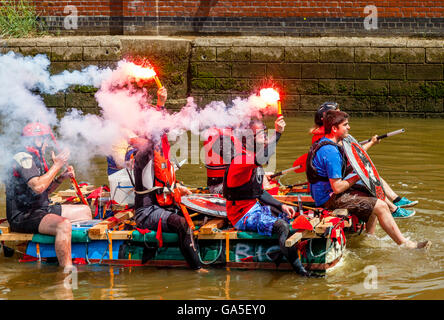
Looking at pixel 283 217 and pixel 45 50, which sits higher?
pixel 45 50

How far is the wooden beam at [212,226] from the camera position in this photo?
6.73 metres

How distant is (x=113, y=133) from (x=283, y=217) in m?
2.35

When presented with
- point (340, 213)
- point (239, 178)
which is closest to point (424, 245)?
point (340, 213)

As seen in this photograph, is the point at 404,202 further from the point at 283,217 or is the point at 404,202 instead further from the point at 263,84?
the point at 263,84

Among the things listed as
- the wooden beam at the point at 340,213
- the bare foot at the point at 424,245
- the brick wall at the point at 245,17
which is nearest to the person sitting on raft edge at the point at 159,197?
the wooden beam at the point at 340,213

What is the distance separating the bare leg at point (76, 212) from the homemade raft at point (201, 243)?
0.19 m

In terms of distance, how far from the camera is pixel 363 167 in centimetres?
743

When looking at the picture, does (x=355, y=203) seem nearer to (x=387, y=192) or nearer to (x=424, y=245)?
(x=424, y=245)

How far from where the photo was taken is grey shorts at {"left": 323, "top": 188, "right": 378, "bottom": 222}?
285 inches

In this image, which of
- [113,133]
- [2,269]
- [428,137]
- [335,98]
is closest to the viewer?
[2,269]

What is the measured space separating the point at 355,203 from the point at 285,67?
8605 millimetres

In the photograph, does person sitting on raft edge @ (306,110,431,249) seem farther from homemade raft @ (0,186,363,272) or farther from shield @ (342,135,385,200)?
homemade raft @ (0,186,363,272)

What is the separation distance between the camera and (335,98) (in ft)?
50.6

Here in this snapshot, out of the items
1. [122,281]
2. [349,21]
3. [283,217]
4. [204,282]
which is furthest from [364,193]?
[349,21]
